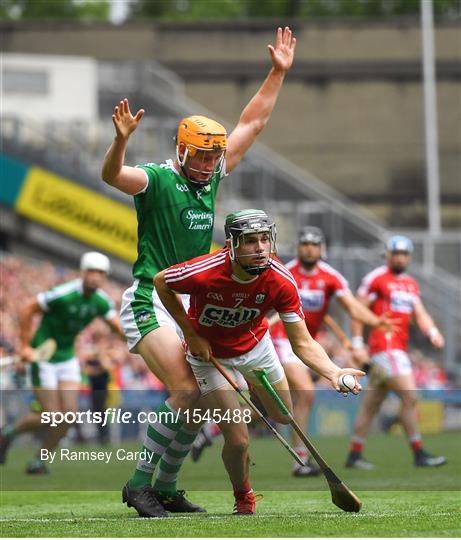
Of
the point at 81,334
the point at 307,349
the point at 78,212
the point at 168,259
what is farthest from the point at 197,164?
the point at 78,212

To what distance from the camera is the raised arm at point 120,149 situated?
9.48m

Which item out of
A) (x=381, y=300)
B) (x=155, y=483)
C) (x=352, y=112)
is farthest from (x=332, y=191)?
(x=155, y=483)

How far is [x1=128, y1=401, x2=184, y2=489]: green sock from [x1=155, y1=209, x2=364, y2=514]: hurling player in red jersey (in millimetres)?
257

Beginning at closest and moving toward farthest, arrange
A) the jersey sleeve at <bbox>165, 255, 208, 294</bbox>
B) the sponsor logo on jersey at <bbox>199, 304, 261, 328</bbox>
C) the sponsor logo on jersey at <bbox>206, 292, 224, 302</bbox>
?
the jersey sleeve at <bbox>165, 255, 208, 294</bbox> → the sponsor logo on jersey at <bbox>206, 292, 224, 302</bbox> → the sponsor logo on jersey at <bbox>199, 304, 261, 328</bbox>

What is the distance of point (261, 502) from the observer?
11273mm

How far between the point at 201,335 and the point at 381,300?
6723 millimetres

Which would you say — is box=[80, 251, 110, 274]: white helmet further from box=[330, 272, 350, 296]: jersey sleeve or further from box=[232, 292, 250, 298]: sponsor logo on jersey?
Answer: box=[232, 292, 250, 298]: sponsor logo on jersey

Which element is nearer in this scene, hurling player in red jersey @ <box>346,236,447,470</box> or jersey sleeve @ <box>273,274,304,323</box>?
jersey sleeve @ <box>273,274,304,323</box>

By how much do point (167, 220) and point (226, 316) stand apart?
0.82m

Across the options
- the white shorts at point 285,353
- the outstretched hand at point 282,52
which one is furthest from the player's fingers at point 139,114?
the white shorts at point 285,353

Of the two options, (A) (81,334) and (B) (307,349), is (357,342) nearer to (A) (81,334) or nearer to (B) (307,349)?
(B) (307,349)

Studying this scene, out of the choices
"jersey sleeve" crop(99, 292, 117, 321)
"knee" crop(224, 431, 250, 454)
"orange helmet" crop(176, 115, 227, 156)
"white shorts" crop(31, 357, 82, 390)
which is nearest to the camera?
"knee" crop(224, 431, 250, 454)

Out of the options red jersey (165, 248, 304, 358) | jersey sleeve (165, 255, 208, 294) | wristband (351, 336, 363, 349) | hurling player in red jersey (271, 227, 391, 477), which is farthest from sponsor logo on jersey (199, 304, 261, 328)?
wristband (351, 336, 363, 349)

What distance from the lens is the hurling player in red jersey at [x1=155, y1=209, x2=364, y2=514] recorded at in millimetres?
9305
